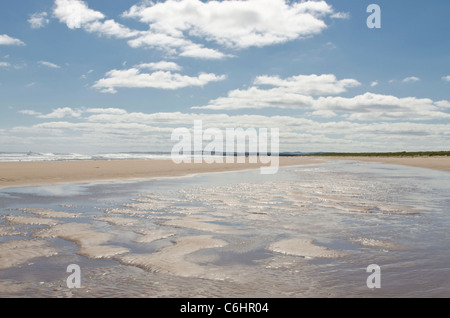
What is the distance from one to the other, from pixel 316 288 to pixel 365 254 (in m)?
2.25

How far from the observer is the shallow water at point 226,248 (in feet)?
16.8

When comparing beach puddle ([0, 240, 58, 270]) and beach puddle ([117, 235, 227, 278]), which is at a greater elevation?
beach puddle ([0, 240, 58, 270])

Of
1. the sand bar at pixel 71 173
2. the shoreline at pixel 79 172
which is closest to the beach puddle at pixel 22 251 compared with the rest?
the shoreline at pixel 79 172

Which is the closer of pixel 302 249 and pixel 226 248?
pixel 302 249

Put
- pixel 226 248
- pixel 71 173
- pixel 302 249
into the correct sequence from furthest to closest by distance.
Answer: pixel 71 173
pixel 226 248
pixel 302 249

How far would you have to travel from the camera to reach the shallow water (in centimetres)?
511

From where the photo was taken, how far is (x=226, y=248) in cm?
730

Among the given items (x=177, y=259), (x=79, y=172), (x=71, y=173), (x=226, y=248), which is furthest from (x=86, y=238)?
(x=79, y=172)

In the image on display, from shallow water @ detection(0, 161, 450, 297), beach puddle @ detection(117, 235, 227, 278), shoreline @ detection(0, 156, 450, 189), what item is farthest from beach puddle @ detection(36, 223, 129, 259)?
shoreline @ detection(0, 156, 450, 189)

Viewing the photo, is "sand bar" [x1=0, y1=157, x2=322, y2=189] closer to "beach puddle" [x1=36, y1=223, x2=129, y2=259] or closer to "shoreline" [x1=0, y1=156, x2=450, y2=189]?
"shoreline" [x1=0, y1=156, x2=450, y2=189]

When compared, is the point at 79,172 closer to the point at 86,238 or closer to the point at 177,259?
the point at 86,238

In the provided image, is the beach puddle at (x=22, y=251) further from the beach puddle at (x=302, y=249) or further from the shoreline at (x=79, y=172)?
the shoreline at (x=79, y=172)

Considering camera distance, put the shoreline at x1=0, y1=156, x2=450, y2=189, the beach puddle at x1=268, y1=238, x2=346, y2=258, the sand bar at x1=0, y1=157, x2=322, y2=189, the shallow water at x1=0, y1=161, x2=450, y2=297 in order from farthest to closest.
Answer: the shoreline at x1=0, y1=156, x2=450, y2=189 → the sand bar at x1=0, y1=157, x2=322, y2=189 → the beach puddle at x1=268, y1=238, x2=346, y2=258 → the shallow water at x1=0, y1=161, x2=450, y2=297
